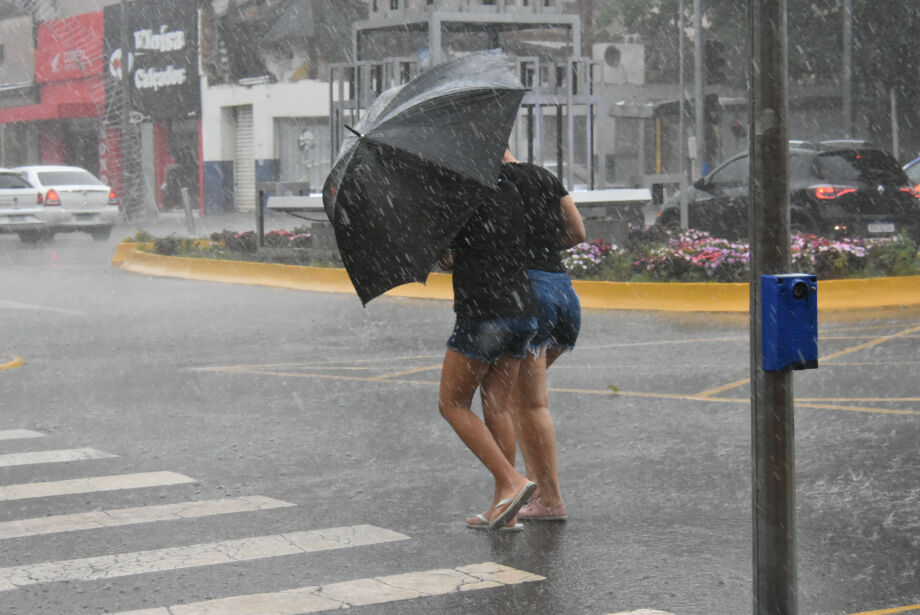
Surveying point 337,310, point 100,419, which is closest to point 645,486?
point 100,419

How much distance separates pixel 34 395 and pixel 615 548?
591cm

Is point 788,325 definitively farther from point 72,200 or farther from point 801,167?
point 72,200

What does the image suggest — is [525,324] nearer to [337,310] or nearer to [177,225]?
[337,310]

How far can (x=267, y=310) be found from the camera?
16.7 meters

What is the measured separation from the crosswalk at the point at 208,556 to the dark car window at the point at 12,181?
76.9 ft

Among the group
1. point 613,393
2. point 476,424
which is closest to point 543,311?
point 476,424

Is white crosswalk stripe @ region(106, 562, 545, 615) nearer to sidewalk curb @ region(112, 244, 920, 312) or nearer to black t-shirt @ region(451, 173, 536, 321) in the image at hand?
black t-shirt @ region(451, 173, 536, 321)

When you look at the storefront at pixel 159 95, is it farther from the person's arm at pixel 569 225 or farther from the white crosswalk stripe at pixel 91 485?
the person's arm at pixel 569 225

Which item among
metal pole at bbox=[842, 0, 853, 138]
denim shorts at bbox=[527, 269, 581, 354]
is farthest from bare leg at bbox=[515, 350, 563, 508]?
metal pole at bbox=[842, 0, 853, 138]

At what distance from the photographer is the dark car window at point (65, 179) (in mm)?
30531

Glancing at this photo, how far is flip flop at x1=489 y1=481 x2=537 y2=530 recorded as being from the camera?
248 inches

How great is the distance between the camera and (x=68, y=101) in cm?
5222

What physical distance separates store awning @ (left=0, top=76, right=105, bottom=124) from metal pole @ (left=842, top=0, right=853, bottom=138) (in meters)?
27.2

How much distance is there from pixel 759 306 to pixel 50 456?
17.9ft
